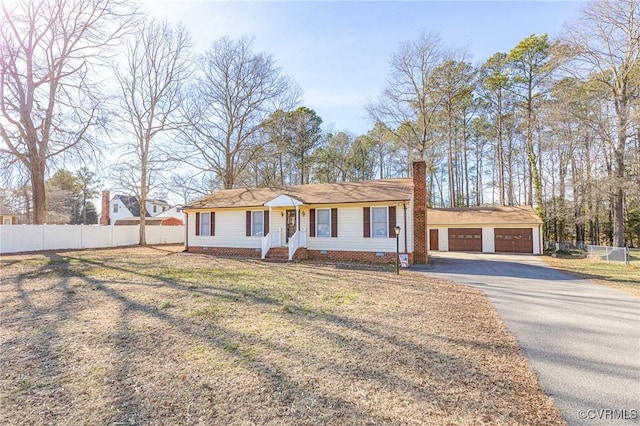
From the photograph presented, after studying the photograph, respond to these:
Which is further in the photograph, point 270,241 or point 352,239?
point 270,241

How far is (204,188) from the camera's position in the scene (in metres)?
24.3

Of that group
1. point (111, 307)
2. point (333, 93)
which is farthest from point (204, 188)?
point (111, 307)

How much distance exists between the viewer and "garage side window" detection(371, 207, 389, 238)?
13844 millimetres

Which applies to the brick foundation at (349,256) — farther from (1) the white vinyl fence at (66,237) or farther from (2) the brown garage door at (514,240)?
(1) the white vinyl fence at (66,237)

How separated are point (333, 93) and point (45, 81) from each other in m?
13.8

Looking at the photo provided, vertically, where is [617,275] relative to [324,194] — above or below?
below

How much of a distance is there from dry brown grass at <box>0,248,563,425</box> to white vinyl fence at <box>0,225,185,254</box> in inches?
497

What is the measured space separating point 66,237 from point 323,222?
15.3 meters

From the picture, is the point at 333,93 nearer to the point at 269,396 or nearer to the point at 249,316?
the point at 249,316

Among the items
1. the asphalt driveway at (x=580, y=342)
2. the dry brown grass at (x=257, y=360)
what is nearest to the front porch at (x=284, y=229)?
the dry brown grass at (x=257, y=360)

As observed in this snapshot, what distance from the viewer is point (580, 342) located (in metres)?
4.55

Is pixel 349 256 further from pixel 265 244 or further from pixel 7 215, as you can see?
pixel 7 215

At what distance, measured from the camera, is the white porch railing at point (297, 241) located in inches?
558

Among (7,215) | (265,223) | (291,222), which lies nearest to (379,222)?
(291,222)
